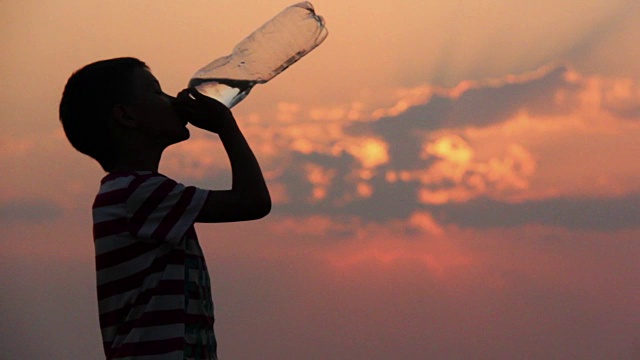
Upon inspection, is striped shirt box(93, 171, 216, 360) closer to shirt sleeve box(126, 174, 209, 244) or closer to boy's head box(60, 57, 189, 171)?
shirt sleeve box(126, 174, 209, 244)

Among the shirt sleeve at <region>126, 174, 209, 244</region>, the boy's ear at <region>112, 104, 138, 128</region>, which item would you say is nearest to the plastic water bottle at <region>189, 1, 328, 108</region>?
the boy's ear at <region>112, 104, 138, 128</region>

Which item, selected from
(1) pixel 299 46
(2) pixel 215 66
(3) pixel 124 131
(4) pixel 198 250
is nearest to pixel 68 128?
(3) pixel 124 131

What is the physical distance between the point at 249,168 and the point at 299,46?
148 cm

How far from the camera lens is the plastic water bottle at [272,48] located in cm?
377

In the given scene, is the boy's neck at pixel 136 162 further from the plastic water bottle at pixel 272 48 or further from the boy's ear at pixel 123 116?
the plastic water bottle at pixel 272 48

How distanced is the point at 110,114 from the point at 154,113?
127mm

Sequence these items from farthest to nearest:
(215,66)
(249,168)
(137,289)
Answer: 1. (215,66)
2. (249,168)
3. (137,289)

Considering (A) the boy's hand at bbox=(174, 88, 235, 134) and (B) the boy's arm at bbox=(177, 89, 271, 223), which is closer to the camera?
(B) the boy's arm at bbox=(177, 89, 271, 223)

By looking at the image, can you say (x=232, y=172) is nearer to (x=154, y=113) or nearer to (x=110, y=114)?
(x=154, y=113)

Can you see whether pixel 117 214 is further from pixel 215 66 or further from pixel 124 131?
pixel 215 66

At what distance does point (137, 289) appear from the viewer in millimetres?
2270

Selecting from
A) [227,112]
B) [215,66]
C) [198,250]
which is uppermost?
[215,66]

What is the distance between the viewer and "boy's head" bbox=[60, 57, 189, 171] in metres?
2.49

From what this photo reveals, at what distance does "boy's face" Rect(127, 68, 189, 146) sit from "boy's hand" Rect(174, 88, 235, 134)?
0.03 meters
